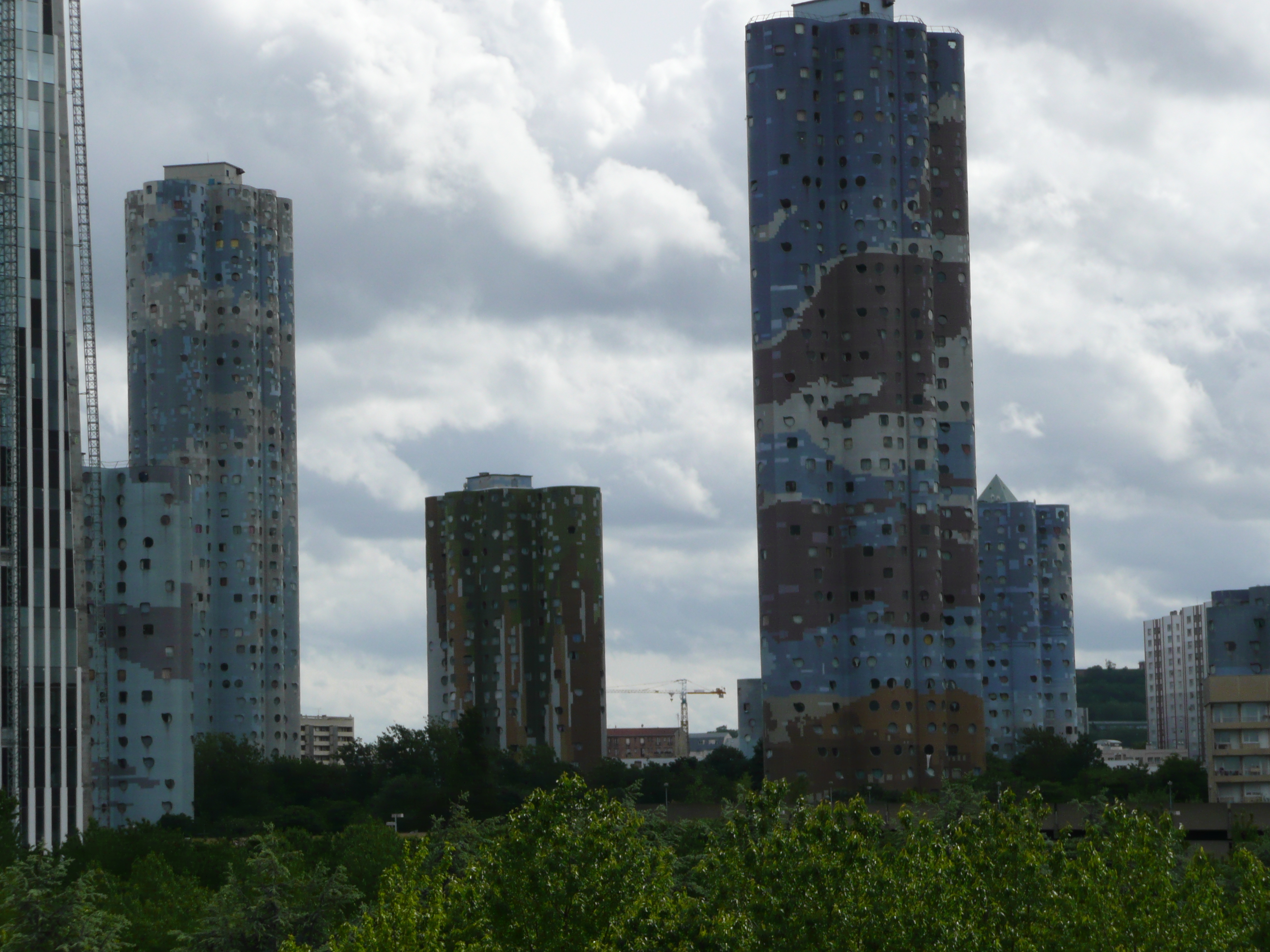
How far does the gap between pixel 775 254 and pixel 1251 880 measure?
418 ft

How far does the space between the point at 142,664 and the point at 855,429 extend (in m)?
70.4

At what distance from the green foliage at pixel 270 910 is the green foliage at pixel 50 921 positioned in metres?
4.07

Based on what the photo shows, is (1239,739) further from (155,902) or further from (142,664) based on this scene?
(155,902)

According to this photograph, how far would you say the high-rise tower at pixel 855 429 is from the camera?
582ft

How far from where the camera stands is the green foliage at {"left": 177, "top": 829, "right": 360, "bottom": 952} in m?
75.1

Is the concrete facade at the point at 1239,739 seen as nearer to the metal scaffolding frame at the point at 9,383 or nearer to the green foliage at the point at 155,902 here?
the green foliage at the point at 155,902

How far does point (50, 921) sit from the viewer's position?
69.4m

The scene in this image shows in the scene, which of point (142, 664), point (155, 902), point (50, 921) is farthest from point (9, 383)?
point (50, 921)

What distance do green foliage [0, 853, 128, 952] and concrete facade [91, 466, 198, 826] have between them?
102 meters

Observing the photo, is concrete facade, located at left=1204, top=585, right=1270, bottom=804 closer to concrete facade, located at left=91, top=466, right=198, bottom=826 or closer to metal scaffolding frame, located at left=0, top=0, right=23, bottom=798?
concrete facade, located at left=91, top=466, right=198, bottom=826

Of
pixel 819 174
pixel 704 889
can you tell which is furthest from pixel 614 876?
pixel 819 174

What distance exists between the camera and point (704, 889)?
75062 mm

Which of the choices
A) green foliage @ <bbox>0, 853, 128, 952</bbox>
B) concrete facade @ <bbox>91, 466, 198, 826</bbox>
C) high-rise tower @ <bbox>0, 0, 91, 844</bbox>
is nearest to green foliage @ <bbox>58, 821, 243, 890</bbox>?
high-rise tower @ <bbox>0, 0, 91, 844</bbox>

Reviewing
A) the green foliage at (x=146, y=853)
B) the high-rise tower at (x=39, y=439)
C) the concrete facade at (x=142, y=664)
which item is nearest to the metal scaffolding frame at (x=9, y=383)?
the high-rise tower at (x=39, y=439)
